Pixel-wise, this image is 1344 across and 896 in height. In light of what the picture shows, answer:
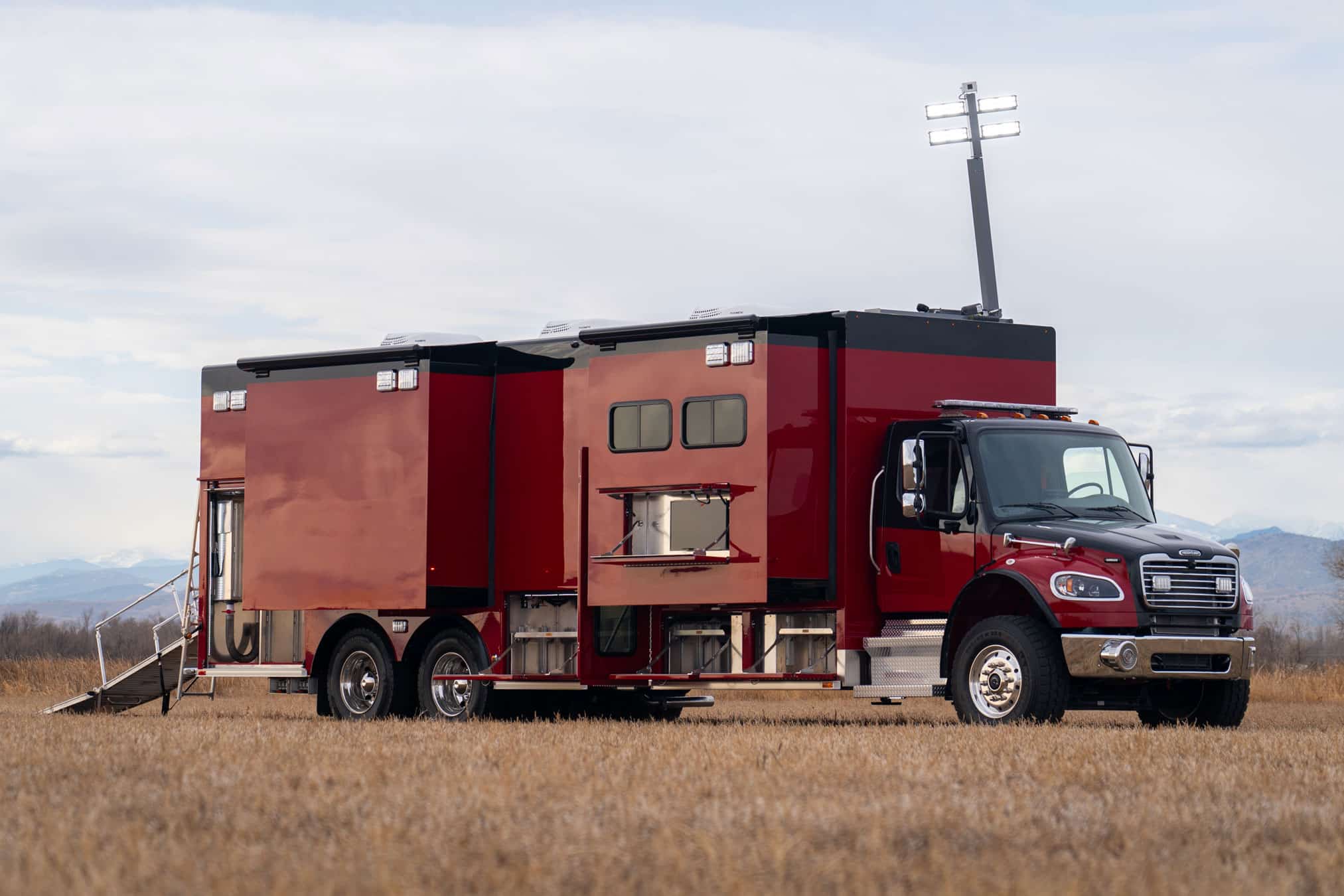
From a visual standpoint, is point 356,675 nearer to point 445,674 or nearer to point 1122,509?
point 445,674

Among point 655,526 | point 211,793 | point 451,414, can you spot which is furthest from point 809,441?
point 211,793

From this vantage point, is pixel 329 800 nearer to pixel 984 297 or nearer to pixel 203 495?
pixel 203 495

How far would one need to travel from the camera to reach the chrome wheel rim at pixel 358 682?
20.4 metres

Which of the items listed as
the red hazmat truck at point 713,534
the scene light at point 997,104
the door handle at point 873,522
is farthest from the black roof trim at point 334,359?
the scene light at point 997,104

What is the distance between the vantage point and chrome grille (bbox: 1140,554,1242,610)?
15.7 metres

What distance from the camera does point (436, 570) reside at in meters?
19.4

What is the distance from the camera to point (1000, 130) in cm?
2812

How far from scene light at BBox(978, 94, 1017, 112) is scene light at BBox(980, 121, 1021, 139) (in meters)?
0.26

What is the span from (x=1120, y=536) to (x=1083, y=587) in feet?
1.89

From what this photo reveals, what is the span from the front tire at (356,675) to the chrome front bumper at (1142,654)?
7726 mm

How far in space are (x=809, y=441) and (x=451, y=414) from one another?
4343mm

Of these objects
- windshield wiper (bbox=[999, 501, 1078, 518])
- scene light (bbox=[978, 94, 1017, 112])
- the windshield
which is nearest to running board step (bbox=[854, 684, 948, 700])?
the windshield

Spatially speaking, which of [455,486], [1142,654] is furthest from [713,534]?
[1142,654]

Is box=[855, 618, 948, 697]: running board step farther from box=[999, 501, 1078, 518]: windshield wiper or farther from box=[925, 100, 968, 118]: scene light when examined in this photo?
box=[925, 100, 968, 118]: scene light
